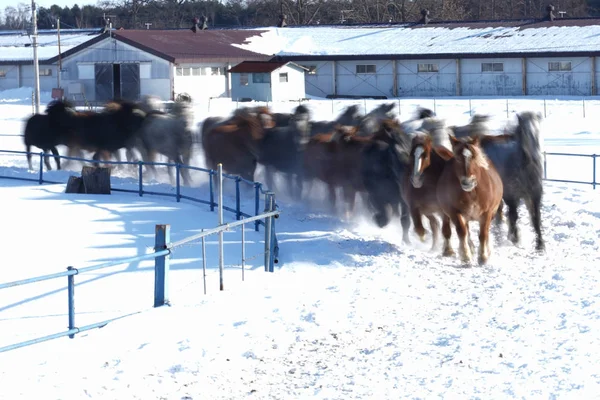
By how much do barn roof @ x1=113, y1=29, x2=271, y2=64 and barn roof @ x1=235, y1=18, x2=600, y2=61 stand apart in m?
1.48

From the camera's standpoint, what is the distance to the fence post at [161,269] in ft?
33.7

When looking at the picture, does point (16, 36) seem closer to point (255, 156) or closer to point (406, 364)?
point (255, 156)

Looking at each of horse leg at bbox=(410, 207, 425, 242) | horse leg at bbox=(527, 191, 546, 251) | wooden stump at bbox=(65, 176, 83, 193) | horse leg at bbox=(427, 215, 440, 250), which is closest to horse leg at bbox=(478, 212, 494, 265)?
horse leg at bbox=(527, 191, 546, 251)

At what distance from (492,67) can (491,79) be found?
0.63 m

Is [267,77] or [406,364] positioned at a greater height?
[267,77]

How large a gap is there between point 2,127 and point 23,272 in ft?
83.2

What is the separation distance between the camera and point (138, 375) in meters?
8.18

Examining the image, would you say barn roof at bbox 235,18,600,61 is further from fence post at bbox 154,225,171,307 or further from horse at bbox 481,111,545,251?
fence post at bbox 154,225,171,307

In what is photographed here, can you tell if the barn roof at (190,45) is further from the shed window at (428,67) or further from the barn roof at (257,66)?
the shed window at (428,67)

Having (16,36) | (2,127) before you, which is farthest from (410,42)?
(16,36)

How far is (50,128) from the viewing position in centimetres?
2519

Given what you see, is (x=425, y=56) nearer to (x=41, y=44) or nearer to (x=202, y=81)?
Result: (x=202, y=81)

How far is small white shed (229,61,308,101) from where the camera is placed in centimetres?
5194

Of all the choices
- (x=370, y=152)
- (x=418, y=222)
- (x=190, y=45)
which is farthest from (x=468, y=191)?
(x=190, y=45)
